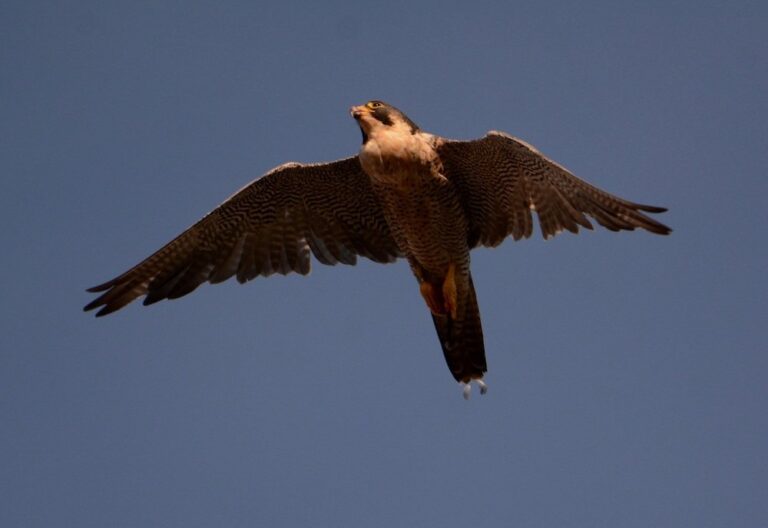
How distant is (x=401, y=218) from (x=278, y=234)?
1.47 metres

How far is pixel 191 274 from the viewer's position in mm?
11602

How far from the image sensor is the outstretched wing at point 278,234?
11.4m

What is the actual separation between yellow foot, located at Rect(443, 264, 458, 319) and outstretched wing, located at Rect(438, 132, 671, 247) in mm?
380


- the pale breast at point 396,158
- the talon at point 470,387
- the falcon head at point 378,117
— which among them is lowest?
the talon at point 470,387

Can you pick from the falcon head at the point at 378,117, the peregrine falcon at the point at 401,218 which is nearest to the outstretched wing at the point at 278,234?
the peregrine falcon at the point at 401,218

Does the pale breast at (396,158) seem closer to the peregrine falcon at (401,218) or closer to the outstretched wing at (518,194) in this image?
the peregrine falcon at (401,218)

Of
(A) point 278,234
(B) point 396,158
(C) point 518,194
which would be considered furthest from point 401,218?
(A) point 278,234

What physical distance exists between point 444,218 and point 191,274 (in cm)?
255

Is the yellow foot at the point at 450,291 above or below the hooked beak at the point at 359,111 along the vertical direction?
below

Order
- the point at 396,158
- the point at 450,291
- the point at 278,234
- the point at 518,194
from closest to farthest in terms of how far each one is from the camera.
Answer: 1. the point at 396,158
2. the point at 518,194
3. the point at 450,291
4. the point at 278,234

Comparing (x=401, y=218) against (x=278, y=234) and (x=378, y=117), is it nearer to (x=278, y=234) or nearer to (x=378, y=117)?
(x=378, y=117)

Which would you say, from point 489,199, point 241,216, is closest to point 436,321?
point 489,199

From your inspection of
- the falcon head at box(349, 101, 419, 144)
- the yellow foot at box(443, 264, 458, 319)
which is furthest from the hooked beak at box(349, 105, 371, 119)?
the yellow foot at box(443, 264, 458, 319)

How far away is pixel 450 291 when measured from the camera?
11.1 m
